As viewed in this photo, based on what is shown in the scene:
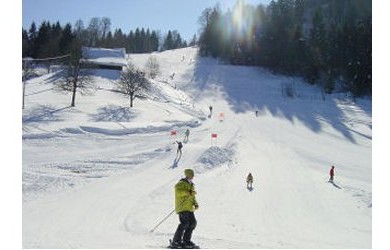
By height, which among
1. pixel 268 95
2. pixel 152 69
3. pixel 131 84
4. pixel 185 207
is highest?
pixel 152 69

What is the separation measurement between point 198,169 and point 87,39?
336 feet

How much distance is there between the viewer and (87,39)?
406 ft

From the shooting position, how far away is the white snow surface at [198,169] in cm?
1590

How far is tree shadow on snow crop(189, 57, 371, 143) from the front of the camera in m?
58.8

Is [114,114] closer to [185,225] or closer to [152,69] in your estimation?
[185,225]

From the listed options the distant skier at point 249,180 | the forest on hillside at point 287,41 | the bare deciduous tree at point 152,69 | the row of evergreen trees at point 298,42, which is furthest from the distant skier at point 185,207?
the bare deciduous tree at point 152,69

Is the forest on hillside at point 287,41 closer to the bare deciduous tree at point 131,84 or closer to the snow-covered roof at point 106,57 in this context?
the snow-covered roof at point 106,57

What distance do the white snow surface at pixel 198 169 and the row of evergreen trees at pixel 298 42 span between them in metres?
11.3

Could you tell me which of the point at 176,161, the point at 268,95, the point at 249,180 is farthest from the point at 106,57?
the point at 249,180

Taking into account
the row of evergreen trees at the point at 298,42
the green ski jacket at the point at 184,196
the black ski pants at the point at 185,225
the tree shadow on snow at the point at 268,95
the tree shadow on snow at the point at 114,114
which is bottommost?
the black ski pants at the point at 185,225
